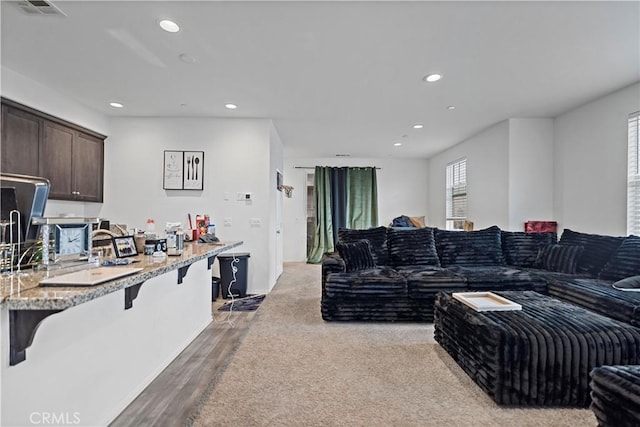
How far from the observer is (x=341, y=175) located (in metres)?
7.43

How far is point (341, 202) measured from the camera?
7398 millimetres

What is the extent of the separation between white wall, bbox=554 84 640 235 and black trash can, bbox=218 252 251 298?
179 inches

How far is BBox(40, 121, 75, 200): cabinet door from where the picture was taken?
3.56 m

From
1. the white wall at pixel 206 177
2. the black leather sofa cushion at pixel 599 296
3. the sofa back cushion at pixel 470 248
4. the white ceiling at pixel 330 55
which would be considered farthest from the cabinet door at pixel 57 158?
the black leather sofa cushion at pixel 599 296

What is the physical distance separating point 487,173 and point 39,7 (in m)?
5.60

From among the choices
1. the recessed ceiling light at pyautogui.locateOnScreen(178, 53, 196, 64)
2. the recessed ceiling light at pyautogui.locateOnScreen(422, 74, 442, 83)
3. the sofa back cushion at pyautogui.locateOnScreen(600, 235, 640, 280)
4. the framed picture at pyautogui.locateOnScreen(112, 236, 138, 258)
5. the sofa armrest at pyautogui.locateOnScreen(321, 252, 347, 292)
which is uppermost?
the recessed ceiling light at pyautogui.locateOnScreen(422, 74, 442, 83)

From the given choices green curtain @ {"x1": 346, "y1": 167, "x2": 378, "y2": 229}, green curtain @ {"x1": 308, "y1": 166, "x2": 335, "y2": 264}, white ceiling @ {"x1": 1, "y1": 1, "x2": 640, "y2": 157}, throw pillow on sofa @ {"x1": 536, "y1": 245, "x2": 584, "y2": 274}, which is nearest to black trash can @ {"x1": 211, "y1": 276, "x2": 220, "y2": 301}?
white ceiling @ {"x1": 1, "y1": 1, "x2": 640, "y2": 157}

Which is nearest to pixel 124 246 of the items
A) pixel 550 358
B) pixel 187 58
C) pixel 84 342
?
pixel 84 342

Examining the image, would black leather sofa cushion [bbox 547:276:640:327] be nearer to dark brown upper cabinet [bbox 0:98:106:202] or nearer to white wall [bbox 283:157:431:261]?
white wall [bbox 283:157:431:261]

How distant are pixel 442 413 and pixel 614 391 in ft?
2.65

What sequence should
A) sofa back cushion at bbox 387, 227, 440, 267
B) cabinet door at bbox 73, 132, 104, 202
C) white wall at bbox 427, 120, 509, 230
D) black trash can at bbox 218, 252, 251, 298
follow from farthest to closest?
white wall at bbox 427, 120, 509, 230 → black trash can at bbox 218, 252, 251, 298 → cabinet door at bbox 73, 132, 104, 202 → sofa back cushion at bbox 387, 227, 440, 267

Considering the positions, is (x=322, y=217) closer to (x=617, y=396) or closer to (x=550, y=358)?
(x=550, y=358)

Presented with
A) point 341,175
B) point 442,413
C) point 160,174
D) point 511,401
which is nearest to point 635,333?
point 511,401

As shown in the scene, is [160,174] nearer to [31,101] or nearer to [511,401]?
[31,101]
